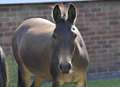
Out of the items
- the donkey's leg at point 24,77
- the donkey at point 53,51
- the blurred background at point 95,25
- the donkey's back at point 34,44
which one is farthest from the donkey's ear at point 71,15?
the blurred background at point 95,25

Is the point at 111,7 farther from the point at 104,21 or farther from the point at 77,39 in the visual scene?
the point at 77,39

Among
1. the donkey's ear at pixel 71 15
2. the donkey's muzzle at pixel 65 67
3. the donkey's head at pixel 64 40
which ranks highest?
the donkey's ear at pixel 71 15

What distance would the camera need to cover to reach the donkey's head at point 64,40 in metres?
7.12

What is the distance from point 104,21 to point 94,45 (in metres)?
0.65

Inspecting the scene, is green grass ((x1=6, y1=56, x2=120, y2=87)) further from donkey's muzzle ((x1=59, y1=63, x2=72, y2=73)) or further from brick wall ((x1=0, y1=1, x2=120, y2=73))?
donkey's muzzle ((x1=59, y1=63, x2=72, y2=73))

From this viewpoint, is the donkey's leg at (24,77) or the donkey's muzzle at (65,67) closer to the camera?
the donkey's muzzle at (65,67)

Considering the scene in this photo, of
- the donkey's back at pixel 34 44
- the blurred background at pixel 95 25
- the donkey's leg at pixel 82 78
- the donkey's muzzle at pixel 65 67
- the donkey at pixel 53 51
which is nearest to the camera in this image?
the donkey's muzzle at pixel 65 67

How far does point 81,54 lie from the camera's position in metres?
7.82

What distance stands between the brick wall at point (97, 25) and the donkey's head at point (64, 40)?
14.6 feet

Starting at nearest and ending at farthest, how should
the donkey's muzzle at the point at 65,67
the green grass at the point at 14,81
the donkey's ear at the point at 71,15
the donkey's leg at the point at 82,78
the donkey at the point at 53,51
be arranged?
the donkey's muzzle at the point at 65,67
the donkey at the point at 53,51
the donkey's ear at the point at 71,15
the donkey's leg at the point at 82,78
the green grass at the point at 14,81

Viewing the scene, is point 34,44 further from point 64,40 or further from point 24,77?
point 64,40

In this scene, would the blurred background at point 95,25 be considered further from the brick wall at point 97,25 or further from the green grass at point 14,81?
the green grass at point 14,81

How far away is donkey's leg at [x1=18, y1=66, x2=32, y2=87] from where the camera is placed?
30.6ft

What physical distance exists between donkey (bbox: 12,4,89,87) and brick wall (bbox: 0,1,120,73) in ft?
8.17
